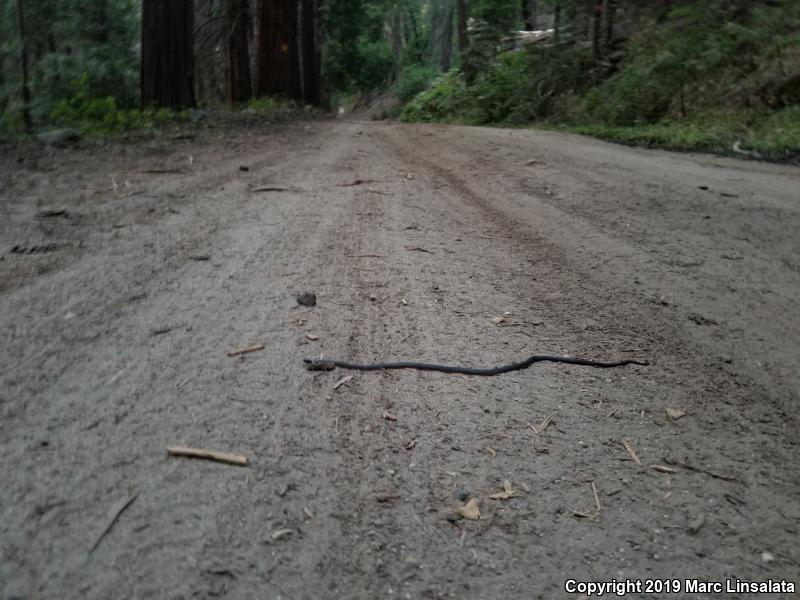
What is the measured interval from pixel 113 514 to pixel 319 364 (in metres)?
1.19

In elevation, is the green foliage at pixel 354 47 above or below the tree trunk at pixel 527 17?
below

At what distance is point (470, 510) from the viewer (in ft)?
7.35

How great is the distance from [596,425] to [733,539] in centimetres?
71

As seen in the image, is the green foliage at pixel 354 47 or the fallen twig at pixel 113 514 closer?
the fallen twig at pixel 113 514

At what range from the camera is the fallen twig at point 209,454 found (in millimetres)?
2338

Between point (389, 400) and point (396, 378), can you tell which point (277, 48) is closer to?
point (396, 378)

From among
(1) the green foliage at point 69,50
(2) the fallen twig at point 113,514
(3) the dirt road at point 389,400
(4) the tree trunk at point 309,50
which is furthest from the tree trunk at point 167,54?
(2) the fallen twig at point 113,514

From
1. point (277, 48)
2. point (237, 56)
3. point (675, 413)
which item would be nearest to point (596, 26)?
point (277, 48)

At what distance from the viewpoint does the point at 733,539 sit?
2.15 m

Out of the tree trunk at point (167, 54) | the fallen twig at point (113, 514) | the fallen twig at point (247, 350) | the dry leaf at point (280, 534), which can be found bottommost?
the dry leaf at point (280, 534)

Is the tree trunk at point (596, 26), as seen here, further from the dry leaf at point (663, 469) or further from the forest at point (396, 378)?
the dry leaf at point (663, 469)

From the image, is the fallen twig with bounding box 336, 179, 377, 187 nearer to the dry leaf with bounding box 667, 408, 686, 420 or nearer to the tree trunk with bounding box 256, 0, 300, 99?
the dry leaf with bounding box 667, 408, 686, 420

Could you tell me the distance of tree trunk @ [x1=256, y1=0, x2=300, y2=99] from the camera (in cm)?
1750

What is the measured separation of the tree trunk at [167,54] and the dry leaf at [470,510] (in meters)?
11.4
